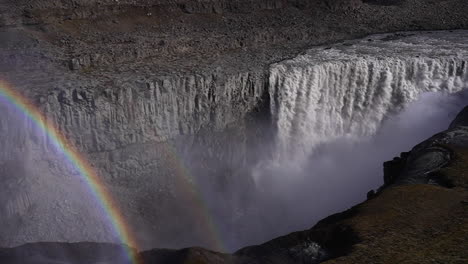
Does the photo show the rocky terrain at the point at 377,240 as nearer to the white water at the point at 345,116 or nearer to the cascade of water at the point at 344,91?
the white water at the point at 345,116

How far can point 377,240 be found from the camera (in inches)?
326

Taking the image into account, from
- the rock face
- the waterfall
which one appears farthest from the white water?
the rock face

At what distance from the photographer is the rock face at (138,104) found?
15047 mm

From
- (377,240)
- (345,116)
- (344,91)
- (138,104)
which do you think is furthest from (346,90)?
(377,240)

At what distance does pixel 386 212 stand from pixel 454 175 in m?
2.30

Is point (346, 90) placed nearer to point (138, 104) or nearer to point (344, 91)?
point (344, 91)

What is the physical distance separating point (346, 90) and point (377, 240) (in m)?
10.6

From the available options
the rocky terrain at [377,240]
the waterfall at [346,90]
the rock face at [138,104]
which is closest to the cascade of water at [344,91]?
the waterfall at [346,90]

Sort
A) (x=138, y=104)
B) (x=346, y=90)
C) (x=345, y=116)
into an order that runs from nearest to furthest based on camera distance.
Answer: (x=138, y=104) < (x=346, y=90) < (x=345, y=116)

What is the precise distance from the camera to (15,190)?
48.6ft

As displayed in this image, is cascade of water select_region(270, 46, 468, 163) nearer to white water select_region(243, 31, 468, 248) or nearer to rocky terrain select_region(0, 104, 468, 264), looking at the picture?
white water select_region(243, 31, 468, 248)

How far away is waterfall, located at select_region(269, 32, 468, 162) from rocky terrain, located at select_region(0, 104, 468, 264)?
7489 mm

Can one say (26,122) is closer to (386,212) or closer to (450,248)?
(386,212)

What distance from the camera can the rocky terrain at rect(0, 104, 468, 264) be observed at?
793cm
